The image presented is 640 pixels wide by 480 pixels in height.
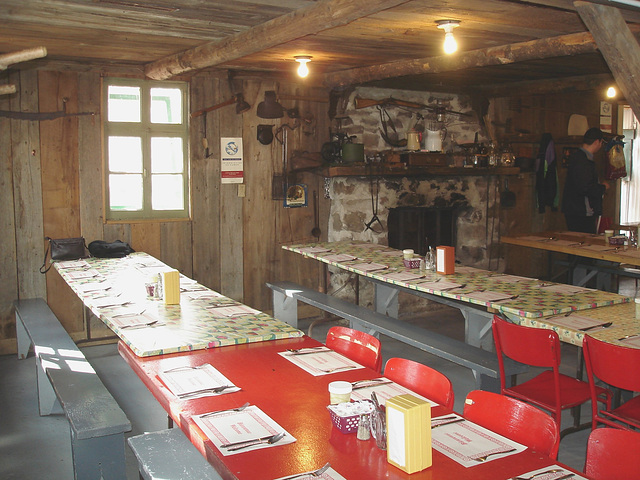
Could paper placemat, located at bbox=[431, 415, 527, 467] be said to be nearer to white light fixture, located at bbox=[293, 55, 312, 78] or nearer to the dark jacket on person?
white light fixture, located at bbox=[293, 55, 312, 78]

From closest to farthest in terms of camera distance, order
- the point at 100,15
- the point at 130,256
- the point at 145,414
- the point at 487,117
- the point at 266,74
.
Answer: the point at 100,15, the point at 145,414, the point at 130,256, the point at 266,74, the point at 487,117

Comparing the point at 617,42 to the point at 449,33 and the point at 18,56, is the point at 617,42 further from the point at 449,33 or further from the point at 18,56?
the point at 18,56

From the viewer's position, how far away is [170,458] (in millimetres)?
2170

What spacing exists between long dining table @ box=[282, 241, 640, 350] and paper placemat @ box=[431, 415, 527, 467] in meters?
1.29

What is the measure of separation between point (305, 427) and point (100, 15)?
113 inches

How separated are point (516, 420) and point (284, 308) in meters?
3.86

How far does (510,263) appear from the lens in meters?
8.08

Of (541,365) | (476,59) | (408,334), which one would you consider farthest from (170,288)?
(476,59)

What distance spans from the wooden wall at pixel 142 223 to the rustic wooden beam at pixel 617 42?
3.88 meters

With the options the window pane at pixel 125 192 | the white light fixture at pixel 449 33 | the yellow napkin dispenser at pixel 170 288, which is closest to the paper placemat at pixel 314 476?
the yellow napkin dispenser at pixel 170 288

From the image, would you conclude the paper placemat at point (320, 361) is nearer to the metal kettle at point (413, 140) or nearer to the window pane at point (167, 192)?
the window pane at point (167, 192)

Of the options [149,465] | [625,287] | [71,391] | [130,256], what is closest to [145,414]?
[71,391]

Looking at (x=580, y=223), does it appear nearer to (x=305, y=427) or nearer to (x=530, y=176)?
(x=530, y=176)

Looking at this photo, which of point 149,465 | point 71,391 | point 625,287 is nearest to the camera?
point 149,465
